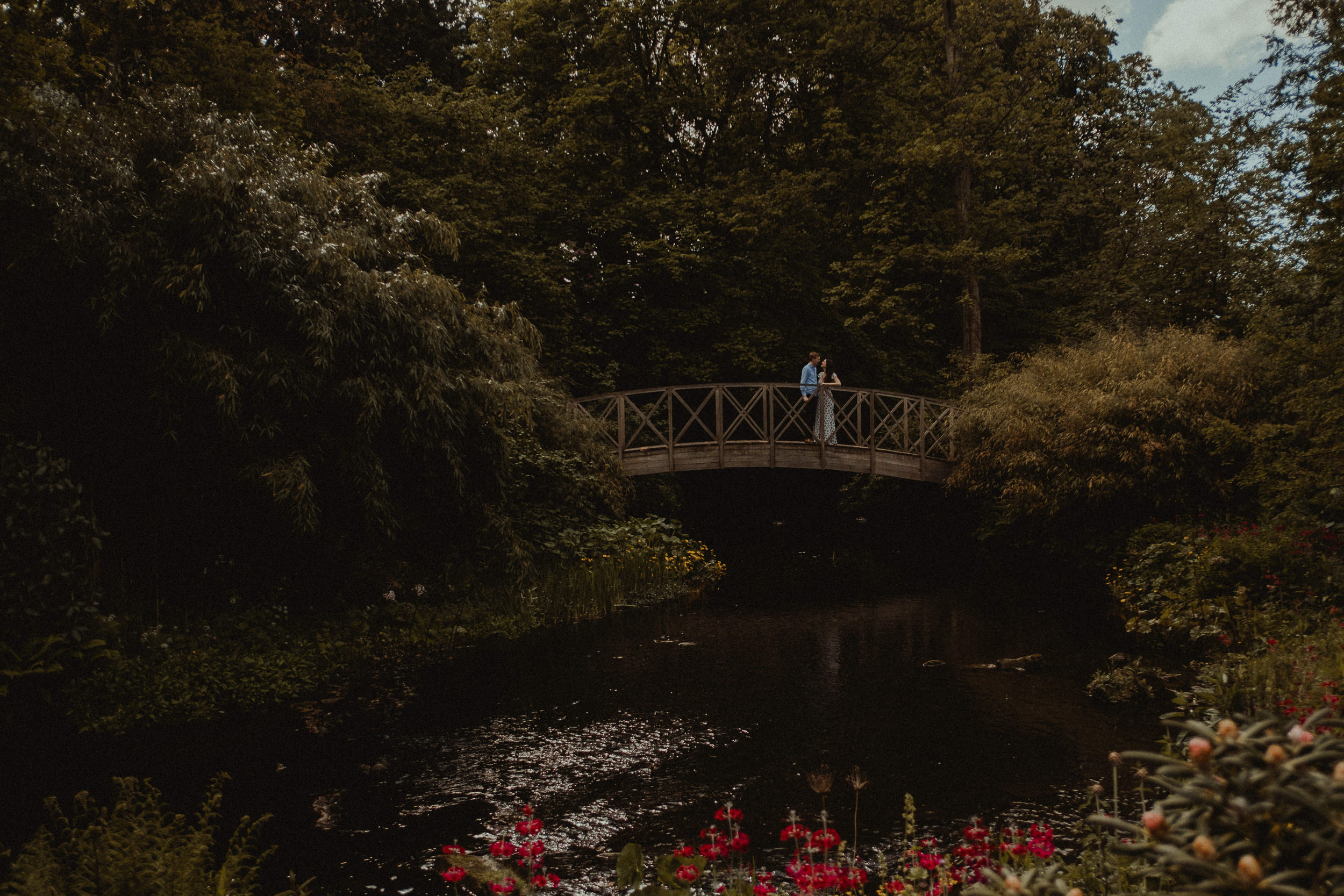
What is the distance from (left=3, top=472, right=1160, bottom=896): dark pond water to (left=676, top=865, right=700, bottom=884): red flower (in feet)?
4.94

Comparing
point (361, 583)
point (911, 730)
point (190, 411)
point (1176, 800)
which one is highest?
point (190, 411)

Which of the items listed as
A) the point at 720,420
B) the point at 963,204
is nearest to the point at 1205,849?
the point at 720,420

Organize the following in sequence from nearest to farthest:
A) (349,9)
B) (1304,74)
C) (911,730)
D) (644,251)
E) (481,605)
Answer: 1. (911,730)
2. (1304,74)
3. (481,605)
4. (644,251)
5. (349,9)

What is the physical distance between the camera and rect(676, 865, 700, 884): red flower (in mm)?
3375

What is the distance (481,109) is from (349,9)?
269 inches

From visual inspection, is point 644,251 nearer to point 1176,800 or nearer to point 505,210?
point 505,210

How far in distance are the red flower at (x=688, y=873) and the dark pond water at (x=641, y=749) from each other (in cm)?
151

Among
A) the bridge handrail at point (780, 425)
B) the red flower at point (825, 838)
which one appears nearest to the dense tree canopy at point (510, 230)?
the bridge handrail at point (780, 425)

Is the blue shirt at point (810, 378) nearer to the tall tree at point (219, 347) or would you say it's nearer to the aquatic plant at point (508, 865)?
the tall tree at point (219, 347)

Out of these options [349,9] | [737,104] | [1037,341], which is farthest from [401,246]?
[1037,341]

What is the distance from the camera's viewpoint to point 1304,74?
10.2 m

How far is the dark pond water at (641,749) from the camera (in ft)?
18.4

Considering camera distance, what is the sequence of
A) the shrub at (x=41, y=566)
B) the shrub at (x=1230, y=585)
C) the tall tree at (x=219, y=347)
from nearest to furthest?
the shrub at (x=41, y=566), the tall tree at (x=219, y=347), the shrub at (x=1230, y=585)

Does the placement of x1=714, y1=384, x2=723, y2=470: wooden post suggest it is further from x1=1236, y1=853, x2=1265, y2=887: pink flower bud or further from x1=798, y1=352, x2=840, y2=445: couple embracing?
x1=1236, y1=853, x2=1265, y2=887: pink flower bud
